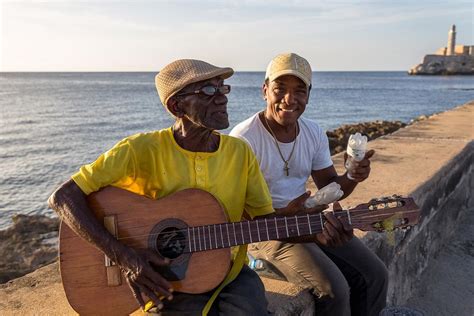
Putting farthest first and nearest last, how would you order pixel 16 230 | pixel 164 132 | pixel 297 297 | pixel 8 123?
pixel 8 123 → pixel 16 230 → pixel 297 297 → pixel 164 132

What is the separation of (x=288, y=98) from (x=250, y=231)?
114 cm

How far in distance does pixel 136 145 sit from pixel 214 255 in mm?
658

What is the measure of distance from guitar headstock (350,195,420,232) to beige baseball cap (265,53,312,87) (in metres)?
1.07

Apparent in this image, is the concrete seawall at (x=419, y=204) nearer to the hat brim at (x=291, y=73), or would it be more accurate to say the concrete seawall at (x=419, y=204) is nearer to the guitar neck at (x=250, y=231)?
the guitar neck at (x=250, y=231)

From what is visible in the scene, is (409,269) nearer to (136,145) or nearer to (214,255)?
(214,255)

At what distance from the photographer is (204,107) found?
2.71 metres

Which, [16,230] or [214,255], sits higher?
[214,255]

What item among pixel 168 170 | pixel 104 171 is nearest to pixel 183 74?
pixel 168 170

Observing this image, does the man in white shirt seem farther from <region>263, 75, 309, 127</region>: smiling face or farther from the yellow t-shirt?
the yellow t-shirt

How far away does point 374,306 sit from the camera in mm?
3242

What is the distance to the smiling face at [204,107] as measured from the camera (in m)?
2.70

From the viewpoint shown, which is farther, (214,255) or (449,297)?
(449,297)

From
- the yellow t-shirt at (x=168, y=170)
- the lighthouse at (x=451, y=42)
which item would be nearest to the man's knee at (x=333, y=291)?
the yellow t-shirt at (x=168, y=170)

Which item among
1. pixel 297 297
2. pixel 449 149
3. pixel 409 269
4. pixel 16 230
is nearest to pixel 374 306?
pixel 297 297
